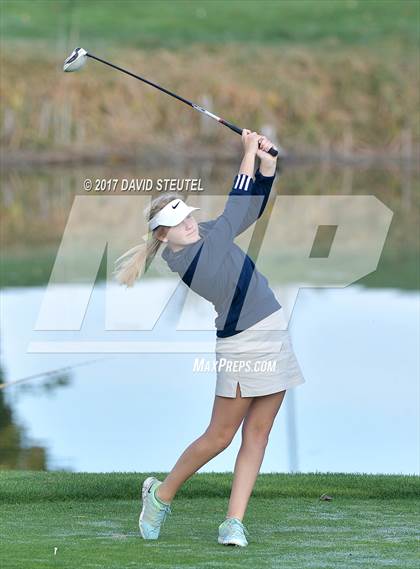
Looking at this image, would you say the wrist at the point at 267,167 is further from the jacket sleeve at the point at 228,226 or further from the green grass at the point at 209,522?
the green grass at the point at 209,522

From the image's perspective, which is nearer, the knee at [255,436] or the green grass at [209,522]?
the green grass at [209,522]

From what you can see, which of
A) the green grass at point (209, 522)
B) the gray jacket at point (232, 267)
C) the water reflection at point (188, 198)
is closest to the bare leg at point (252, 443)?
the green grass at point (209, 522)

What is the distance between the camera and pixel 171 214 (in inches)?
251

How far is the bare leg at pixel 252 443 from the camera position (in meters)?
6.39

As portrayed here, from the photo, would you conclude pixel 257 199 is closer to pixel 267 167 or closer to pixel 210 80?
pixel 267 167

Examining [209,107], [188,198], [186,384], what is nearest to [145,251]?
[186,384]

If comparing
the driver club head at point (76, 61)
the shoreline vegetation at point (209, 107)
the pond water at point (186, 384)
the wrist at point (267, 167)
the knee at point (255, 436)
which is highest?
the wrist at point (267, 167)

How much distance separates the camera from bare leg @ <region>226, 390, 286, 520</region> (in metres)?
6.39

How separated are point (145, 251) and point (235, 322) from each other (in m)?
0.51

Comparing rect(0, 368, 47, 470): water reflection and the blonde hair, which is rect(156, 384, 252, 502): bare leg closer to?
the blonde hair

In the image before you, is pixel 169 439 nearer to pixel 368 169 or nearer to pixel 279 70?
pixel 368 169

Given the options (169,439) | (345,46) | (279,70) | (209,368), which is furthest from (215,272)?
(345,46)

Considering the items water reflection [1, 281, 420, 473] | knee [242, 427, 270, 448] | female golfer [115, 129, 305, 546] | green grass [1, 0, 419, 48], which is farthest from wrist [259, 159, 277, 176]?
green grass [1, 0, 419, 48]

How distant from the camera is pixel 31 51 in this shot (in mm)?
53000
